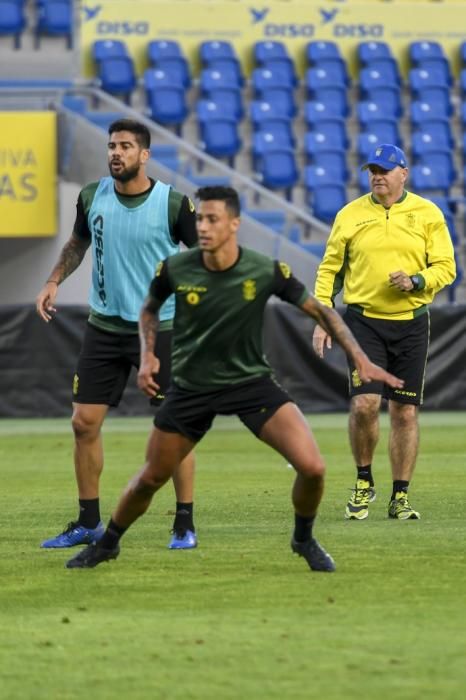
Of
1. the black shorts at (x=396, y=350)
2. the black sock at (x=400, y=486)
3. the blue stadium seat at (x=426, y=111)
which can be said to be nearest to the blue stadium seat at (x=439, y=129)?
the blue stadium seat at (x=426, y=111)


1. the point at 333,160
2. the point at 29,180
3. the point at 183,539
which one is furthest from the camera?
the point at 333,160

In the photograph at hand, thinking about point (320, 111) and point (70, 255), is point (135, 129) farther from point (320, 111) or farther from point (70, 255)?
point (320, 111)

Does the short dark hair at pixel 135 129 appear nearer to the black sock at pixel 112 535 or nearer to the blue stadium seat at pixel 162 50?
the black sock at pixel 112 535

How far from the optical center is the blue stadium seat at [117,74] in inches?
1015

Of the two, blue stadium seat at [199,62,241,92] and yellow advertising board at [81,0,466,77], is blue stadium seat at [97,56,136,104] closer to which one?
yellow advertising board at [81,0,466,77]

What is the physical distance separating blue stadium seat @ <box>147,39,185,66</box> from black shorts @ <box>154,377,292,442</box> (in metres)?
18.9

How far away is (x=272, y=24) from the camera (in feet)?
90.5

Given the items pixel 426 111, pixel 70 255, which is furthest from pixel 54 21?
pixel 70 255

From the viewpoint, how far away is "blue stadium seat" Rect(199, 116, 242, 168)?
83.9 ft

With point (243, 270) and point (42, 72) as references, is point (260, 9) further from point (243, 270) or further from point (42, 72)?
point (243, 270)

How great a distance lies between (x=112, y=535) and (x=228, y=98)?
18.4m

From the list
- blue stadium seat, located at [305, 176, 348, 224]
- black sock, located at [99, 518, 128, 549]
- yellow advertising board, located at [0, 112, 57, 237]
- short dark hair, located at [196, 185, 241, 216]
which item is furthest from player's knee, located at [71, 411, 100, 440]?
blue stadium seat, located at [305, 176, 348, 224]

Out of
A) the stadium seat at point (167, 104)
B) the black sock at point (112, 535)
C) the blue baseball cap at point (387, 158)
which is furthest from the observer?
the stadium seat at point (167, 104)

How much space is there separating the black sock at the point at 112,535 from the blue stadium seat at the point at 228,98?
18214mm
